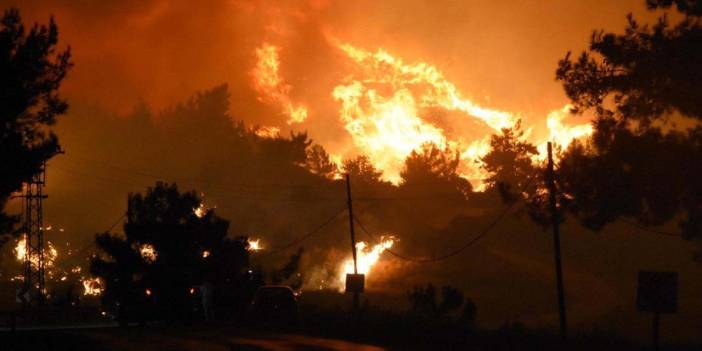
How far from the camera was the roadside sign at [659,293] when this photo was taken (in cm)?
1995

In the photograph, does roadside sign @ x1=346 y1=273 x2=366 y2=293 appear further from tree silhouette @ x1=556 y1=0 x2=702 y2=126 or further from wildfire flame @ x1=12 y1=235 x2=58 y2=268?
wildfire flame @ x1=12 y1=235 x2=58 y2=268

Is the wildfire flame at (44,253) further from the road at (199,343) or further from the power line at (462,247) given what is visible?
the road at (199,343)

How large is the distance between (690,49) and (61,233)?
367 feet

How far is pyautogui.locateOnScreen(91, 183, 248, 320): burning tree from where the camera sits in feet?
205

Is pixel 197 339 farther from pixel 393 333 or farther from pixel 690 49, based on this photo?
pixel 690 49

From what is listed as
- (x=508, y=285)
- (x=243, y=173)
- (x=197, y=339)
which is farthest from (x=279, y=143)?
(x=197, y=339)

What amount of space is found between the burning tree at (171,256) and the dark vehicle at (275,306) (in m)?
21.2

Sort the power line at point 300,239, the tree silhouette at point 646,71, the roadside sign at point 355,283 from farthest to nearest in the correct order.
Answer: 1. the power line at point 300,239
2. the roadside sign at point 355,283
3. the tree silhouette at point 646,71

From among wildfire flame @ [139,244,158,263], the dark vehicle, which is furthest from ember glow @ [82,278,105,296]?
the dark vehicle

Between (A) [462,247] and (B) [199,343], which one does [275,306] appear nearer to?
(B) [199,343]

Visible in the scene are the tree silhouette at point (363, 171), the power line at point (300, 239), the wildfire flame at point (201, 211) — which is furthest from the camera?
the tree silhouette at point (363, 171)

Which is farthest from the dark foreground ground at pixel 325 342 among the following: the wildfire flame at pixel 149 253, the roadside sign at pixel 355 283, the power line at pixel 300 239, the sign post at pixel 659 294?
the power line at pixel 300 239

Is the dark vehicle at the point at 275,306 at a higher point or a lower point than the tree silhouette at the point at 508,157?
lower

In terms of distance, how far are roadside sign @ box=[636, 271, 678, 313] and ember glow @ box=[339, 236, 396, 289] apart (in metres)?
80.4
